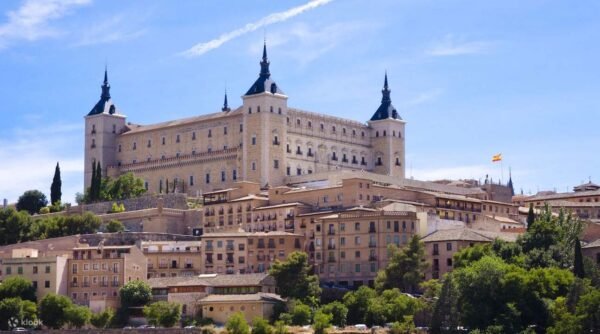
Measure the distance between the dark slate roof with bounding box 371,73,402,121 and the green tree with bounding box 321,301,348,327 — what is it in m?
54.9

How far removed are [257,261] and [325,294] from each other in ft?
27.0

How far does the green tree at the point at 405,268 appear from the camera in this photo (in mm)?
83438

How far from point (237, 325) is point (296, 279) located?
27.1 feet

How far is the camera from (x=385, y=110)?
5261 inches

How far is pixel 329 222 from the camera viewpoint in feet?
301

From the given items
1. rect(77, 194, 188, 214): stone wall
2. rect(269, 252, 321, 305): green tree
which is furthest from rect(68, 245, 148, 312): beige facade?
rect(77, 194, 188, 214): stone wall

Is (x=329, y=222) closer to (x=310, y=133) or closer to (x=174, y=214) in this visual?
(x=174, y=214)

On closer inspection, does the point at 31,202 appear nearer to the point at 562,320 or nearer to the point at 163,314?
the point at 163,314

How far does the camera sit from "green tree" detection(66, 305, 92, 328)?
81938 millimetres

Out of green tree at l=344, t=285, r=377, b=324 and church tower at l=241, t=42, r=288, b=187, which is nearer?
green tree at l=344, t=285, r=377, b=324

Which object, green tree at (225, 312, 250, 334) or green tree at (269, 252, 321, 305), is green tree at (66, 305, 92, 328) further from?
green tree at (269, 252, 321, 305)

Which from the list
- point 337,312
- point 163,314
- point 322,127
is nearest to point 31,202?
point 322,127

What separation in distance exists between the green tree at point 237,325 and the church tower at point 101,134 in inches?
2270

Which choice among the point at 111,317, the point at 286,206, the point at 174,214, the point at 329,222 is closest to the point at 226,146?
the point at 174,214
